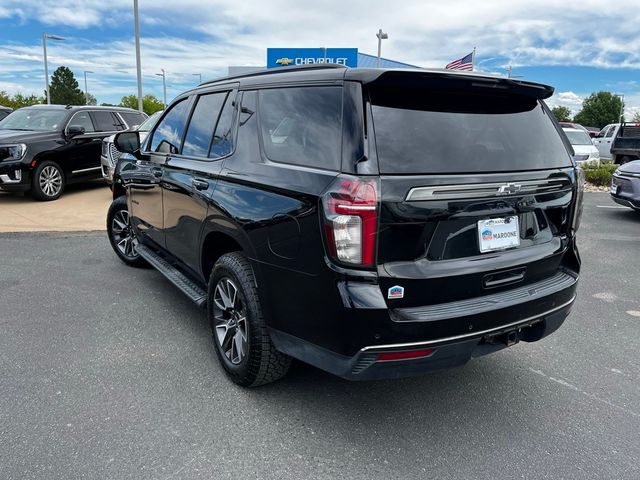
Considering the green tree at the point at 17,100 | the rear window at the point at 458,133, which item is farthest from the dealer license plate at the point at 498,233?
the green tree at the point at 17,100

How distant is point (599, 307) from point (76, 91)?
8656 centimetres

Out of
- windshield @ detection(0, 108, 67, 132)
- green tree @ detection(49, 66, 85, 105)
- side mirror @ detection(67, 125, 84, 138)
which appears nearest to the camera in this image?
side mirror @ detection(67, 125, 84, 138)

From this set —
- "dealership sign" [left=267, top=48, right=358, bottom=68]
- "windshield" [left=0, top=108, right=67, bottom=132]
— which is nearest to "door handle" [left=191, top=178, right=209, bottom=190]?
"windshield" [left=0, top=108, right=67, bottom=132]

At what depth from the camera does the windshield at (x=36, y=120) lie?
1022 centimetres

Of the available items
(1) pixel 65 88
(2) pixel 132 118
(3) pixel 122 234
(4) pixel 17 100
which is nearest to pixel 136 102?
(1) pixel 65 88

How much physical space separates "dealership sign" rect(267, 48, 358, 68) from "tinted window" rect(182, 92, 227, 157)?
73.3 ft

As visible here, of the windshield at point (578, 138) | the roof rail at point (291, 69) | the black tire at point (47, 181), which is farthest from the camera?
the windshield at point (578, 138)

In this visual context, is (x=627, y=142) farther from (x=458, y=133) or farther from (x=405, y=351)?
(x=405, y=351)

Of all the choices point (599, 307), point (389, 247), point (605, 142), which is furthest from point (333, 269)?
point (605, 142)

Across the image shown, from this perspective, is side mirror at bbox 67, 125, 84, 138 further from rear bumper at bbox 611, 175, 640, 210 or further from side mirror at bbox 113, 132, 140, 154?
rear bumper at bbox 611, 175, 640, 210

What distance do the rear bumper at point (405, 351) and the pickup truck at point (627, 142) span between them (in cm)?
1626

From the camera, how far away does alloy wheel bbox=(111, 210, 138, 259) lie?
222 inches

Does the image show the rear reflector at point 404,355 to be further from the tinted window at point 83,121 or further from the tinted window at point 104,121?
the tinted window at point 104,121

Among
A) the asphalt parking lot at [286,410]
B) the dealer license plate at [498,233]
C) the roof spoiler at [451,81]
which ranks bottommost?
the asphalt parking lot at [286,410]
